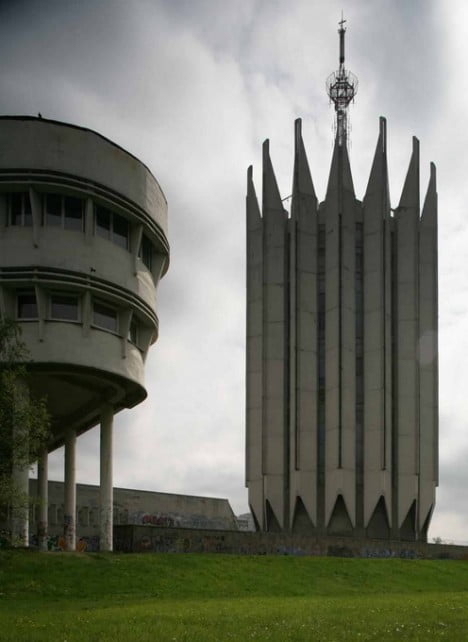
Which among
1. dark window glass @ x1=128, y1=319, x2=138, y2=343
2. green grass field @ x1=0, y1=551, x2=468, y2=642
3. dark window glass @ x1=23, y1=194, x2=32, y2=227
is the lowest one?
green grass field @ x1=0, y1=551, x2=468, y2=642

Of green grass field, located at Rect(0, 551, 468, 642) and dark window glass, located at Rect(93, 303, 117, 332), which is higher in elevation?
dark window glass, located at Rect(93, 303, 117, 332)

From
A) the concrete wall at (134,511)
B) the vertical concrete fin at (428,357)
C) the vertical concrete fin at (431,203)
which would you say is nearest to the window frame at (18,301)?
the concrete wall at (134,511)

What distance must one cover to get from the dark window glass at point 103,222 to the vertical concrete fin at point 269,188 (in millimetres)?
29275

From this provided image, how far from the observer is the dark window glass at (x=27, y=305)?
37062 millimetres

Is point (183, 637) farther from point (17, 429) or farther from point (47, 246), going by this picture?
point (47, 246)

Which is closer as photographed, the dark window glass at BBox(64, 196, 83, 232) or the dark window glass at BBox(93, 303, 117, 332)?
the dark window glass at BBox(64, 196, 83, 232)

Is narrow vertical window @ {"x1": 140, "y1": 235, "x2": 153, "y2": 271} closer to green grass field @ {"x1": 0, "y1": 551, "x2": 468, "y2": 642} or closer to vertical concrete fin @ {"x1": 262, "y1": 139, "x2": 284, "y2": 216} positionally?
green grass field @ {"x1": 0, "y1": 551, "x2": 468, "y2": 642}

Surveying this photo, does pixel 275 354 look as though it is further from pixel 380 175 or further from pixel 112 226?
pixel 112 226

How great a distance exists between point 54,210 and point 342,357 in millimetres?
30289

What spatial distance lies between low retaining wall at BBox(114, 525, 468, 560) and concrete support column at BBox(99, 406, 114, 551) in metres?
1.07

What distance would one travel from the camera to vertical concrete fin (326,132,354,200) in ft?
218

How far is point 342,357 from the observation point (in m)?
62.7

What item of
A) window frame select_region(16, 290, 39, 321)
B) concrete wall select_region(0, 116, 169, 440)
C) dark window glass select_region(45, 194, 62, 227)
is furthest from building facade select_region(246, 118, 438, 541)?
window frame select_region(16, 290, 39, 321)

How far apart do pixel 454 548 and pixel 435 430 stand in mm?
11799
